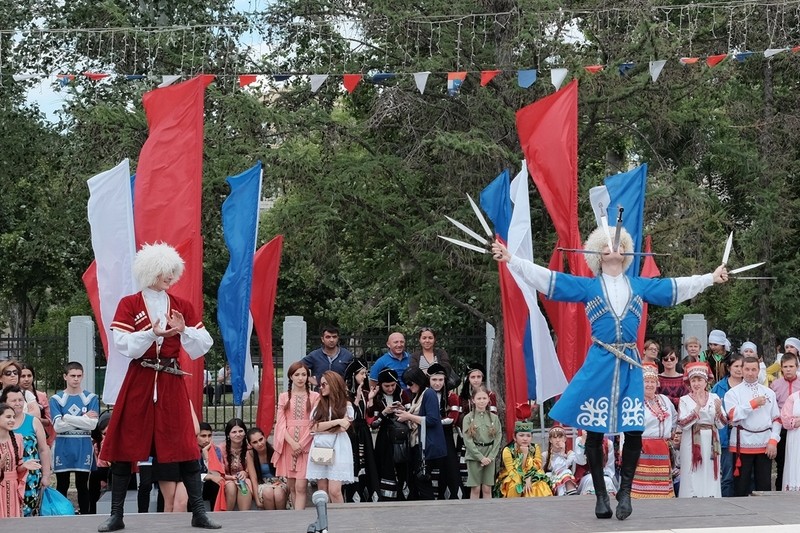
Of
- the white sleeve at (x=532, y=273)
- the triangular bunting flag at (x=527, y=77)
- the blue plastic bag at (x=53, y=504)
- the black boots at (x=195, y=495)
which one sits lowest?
the blue plastic bag at (x=53, y=504)

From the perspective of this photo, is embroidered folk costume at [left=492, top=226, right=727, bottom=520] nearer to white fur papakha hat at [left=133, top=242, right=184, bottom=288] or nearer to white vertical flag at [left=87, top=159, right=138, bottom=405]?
white fur papakha hat at [left=133, top=242, right=184, bottom=288]

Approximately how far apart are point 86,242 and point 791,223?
1194 centimetres

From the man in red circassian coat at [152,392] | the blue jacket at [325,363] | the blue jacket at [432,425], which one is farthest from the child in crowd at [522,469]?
the man in red circassian coat at [152,392]

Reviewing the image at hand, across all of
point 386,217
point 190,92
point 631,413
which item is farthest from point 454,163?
point 631,413

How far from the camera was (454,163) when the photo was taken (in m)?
15.3

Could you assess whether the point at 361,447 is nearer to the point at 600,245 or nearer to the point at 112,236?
the point at 112,236

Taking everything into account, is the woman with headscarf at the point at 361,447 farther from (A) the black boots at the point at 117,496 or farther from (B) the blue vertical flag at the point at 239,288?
(A) the black boots at the point at 117,496

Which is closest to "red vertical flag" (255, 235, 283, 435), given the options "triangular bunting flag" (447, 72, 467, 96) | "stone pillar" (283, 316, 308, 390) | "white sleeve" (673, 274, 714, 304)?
"stone pillar" (283, 316, 308, 390)

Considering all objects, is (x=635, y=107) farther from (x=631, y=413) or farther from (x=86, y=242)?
(x=86, y=242)

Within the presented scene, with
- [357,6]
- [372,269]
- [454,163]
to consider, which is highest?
[357,6]

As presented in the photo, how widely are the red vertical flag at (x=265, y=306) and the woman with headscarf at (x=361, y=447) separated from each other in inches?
31.8

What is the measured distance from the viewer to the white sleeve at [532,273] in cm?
725

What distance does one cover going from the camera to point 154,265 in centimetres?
709

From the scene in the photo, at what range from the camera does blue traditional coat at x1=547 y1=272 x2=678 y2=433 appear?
7305mm
